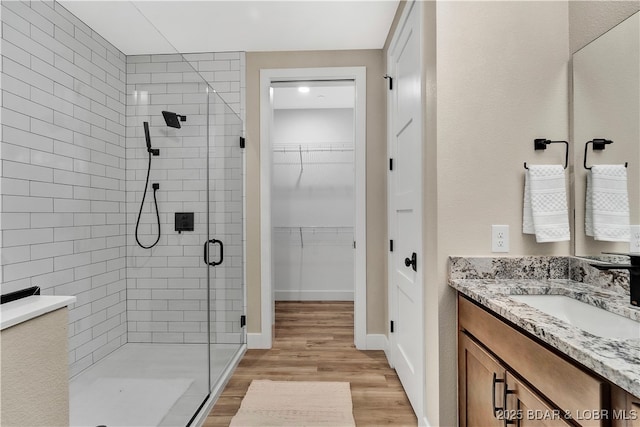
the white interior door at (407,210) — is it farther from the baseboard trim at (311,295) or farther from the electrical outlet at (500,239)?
the baseboard trim at (311,295)

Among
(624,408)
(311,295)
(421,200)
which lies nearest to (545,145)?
(421,200)

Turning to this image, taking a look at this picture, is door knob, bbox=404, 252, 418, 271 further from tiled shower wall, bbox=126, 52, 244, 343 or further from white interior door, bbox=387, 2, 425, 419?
tiled shower wall, bbox=126, 52, 244, 343

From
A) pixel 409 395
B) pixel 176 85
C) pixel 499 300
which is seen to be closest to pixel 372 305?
pixel 409 395

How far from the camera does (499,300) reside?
1166 millimetres

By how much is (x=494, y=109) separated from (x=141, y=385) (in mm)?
2207

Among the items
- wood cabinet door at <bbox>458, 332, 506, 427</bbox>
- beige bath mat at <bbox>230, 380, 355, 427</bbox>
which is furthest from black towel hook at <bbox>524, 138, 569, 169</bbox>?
beige bath mat at <bbox>230, 380, 355, 427</bbox>

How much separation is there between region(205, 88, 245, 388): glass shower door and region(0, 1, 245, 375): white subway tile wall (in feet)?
0.38

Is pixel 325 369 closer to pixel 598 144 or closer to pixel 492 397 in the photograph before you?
pixel 492 397

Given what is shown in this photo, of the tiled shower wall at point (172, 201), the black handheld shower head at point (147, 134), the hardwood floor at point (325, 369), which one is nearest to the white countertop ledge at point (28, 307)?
the tiled shower wall at point (172, 201)

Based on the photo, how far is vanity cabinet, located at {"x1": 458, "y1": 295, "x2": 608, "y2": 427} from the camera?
0.78m

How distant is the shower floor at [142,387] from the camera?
134cm

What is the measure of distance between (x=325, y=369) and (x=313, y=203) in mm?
2525

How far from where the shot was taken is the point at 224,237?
8.31 feet

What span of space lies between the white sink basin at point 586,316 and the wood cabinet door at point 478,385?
28 cm
